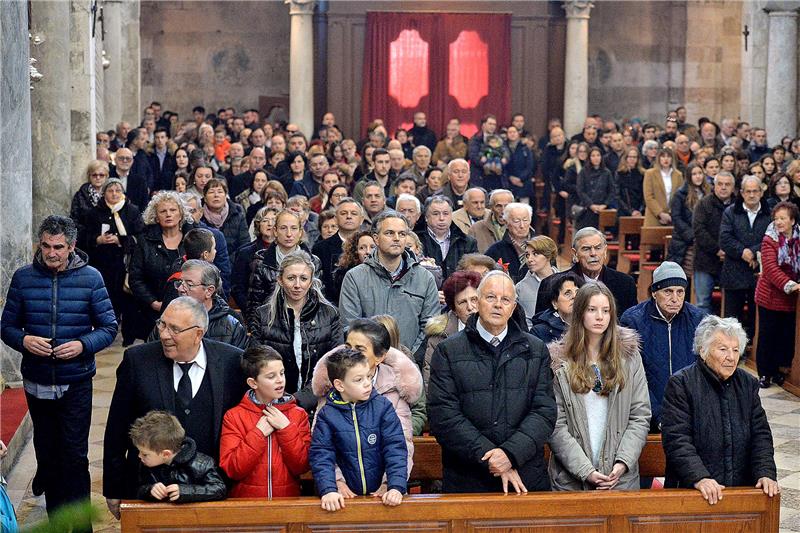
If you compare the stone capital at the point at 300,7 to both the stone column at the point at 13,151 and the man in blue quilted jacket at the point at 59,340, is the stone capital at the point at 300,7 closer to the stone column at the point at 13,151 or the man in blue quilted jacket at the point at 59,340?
the stone column at the point at 13,151

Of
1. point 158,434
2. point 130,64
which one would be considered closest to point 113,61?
point 130,64

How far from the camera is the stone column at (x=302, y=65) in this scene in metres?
20.7

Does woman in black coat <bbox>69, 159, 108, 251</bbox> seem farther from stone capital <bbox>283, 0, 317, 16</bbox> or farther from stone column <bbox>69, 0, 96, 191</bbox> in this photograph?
stone capital <bbox>283, 0, 317, 16</bbox>

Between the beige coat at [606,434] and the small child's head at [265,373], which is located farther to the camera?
the beige coat at [606,434]

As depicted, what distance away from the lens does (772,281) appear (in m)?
9.62

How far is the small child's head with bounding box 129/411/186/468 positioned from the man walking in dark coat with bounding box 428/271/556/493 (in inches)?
41.9

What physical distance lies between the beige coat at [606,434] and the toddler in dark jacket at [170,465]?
1.48m

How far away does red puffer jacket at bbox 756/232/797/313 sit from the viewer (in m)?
9.55

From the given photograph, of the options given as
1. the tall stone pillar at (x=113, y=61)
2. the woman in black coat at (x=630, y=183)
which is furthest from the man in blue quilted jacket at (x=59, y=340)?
the tall stone pillar at (x=113, y=61)

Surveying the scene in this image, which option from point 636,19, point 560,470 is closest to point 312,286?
point 560,470

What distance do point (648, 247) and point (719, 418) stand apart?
7.29 metres

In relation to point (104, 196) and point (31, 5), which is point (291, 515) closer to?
point (104, 196)

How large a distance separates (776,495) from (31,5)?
8946 millimetres

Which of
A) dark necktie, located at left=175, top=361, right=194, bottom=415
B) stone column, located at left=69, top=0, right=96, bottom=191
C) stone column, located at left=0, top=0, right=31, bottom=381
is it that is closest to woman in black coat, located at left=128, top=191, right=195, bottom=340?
stone column, located at left=0, top=0, right=31, bottom=381
